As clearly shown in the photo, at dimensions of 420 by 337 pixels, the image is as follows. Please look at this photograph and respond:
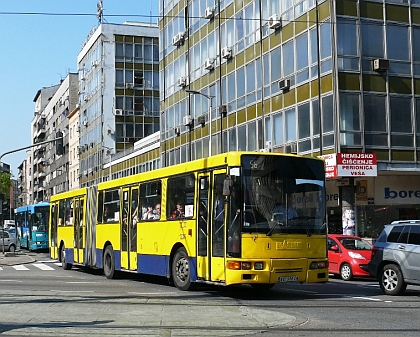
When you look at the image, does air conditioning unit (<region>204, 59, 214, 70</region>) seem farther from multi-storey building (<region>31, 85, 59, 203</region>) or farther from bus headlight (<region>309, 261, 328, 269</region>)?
multi-storey building (<region>31, 85, 59, 203</region>)

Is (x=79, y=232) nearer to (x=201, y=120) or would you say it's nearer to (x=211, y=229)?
(x=211, y=229)

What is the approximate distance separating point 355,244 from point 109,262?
26.0 feet

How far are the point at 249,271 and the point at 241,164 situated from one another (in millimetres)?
2191

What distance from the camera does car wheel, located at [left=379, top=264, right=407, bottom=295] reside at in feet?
53.0

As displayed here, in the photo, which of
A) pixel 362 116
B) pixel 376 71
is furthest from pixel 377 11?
pixel 362 116

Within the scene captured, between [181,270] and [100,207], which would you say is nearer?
[181,270]

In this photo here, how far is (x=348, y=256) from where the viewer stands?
22688mm

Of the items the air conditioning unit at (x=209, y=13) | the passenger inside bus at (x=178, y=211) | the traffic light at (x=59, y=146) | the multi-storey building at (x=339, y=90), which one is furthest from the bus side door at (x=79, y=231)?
the air conditioning unit at (x=209, y=13)

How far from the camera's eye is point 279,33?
34.7 m

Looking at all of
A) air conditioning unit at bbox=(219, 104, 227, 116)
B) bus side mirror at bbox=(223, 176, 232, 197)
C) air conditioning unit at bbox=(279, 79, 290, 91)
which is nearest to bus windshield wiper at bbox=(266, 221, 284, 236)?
bus side mirror at bbox=(223, 176, 232, 197)

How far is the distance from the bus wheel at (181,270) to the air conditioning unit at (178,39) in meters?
32.1

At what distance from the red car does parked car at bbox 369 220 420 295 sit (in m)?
5.35

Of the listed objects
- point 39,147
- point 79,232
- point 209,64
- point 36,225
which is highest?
point 39,147

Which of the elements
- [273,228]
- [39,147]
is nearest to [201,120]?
[273,228]
